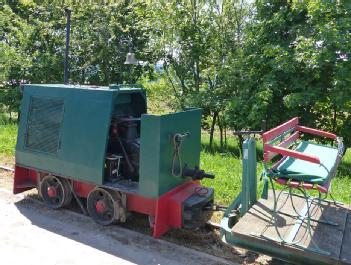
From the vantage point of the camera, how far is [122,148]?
509 centimetres

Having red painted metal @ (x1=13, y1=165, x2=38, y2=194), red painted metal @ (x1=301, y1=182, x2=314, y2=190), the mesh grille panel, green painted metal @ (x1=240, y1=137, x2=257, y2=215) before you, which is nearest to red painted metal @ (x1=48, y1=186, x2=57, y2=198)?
red painted metal @ (x1=13, y1=165, x2=38, y2=194)

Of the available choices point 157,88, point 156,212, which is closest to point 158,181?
point 156,212

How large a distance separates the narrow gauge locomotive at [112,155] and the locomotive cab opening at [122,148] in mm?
12

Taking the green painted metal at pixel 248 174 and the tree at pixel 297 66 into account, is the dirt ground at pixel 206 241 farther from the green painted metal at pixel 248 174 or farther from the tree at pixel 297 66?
the tree at pixel 297 66

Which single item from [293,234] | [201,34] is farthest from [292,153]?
[201,34]

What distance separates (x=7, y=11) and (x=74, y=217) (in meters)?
12.4

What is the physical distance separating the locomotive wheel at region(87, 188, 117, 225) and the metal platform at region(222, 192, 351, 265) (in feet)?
4.91

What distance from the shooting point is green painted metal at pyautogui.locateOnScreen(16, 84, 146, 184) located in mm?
4824

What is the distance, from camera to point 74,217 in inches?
209

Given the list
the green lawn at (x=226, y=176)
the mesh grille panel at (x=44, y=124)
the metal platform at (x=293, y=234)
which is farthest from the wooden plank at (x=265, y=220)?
the mesh grille panel at (x=44, y=124)

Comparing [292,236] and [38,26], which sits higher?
[38,26]

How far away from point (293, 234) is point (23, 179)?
3.83 m

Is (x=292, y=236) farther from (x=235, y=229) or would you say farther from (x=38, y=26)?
(x=38, y=26)

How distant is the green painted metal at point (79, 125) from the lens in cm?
482
